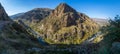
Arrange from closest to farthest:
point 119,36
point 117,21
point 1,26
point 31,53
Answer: point 119,36, point 117,21, point 31,53, point 1,26

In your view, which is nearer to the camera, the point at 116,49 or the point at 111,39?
the point at 116,49

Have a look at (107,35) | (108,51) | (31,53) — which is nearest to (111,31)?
(107,35)

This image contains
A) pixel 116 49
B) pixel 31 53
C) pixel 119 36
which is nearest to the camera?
pixel 116 49

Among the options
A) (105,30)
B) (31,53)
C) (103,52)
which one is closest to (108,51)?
Answer: (103,52)

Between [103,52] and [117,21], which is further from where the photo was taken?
[117,21]

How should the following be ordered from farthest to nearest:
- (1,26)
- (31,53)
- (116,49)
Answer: (1,26)
(31,53)
(116,49)

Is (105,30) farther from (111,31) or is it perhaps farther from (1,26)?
(1,26)

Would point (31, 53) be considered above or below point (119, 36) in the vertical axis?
below

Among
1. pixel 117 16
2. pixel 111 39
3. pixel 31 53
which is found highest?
pixel 117 16

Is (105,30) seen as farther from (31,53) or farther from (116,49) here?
(31,53)
